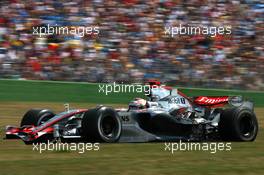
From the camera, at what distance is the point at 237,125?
1147 cm

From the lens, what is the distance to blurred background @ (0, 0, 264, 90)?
19719mm

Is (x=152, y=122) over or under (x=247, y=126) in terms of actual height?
over

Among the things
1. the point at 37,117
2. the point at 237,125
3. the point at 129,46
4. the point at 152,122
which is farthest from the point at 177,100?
the point at 129,46

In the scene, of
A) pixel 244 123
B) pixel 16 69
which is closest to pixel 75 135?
pixel 244 123

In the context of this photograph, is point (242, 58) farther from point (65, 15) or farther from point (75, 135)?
point (75, 135)

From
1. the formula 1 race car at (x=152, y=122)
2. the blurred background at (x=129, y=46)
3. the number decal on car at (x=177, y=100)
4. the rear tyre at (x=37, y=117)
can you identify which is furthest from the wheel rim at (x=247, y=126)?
the blurred background at (x=129, y=46)

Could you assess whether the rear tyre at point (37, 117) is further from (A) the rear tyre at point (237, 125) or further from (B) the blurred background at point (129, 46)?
(B) the blurred background at point (129, 46)

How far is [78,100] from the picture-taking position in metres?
20.6

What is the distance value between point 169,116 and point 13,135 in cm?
268

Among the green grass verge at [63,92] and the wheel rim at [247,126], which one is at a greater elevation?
the wheel rim at [247,126]

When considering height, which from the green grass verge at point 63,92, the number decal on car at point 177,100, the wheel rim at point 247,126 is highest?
the number decal on car at point 177,100

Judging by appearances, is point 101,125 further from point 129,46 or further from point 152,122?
point 129,46

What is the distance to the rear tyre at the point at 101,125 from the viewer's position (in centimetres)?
1003

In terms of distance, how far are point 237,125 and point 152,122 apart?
5.12ft
